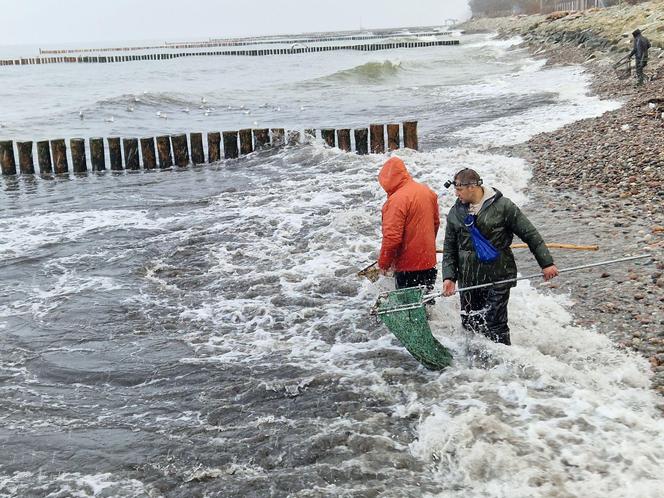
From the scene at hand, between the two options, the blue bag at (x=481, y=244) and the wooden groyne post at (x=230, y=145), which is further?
the wooden groyne post at (x=230, y=145)

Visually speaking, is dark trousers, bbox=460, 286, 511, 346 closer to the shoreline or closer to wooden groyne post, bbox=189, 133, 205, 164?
the shoreline

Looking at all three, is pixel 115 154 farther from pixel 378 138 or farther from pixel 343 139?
pixel 378 138

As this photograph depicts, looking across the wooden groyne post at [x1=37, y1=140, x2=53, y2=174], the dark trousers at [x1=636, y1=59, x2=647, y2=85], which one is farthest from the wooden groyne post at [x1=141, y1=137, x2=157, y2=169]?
the dark trousers at [x1=636, y1=59, x2=647, y2=85]

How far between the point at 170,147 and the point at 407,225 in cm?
1498

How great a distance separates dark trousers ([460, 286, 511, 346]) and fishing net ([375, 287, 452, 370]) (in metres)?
0.42

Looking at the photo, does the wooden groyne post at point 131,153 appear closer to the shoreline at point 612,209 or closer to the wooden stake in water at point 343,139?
the wooden stake in water at point 343,139

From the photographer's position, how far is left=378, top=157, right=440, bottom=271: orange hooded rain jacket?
6.62 metres

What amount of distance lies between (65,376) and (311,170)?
11160 millimetres

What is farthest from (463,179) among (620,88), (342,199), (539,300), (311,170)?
(620,88)

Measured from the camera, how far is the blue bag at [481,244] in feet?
19.1

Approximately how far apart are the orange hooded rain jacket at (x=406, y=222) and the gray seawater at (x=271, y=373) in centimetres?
78

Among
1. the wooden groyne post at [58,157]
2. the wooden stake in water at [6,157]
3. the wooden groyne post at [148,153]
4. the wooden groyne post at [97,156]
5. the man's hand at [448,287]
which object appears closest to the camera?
the man's hand at [448,287]

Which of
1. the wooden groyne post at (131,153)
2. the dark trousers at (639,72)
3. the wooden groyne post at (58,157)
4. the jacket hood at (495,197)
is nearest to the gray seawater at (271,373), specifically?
the jacket hood at (495,197)

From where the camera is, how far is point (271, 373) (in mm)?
6945
